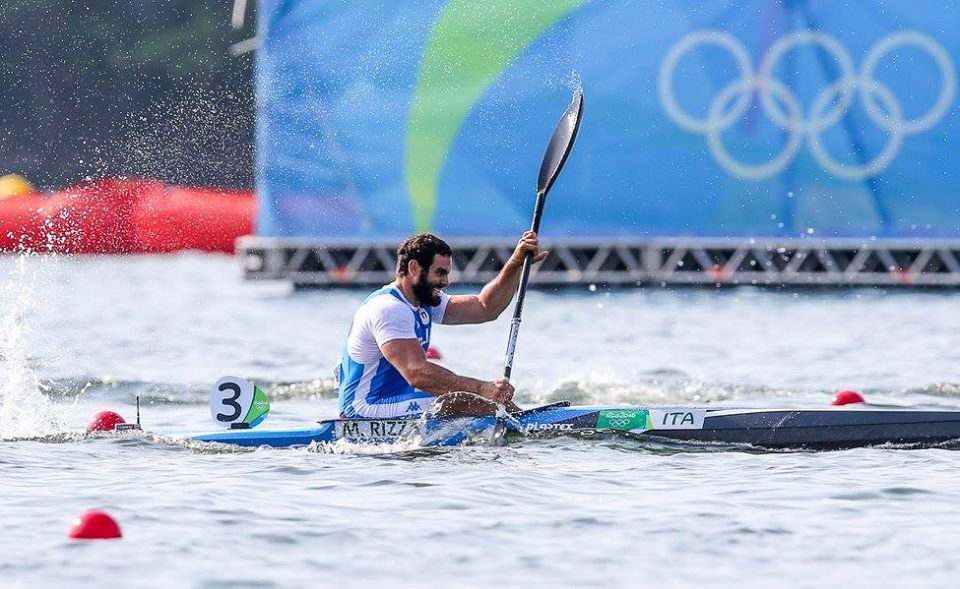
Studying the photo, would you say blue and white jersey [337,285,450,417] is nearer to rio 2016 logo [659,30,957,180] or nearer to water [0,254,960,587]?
water [0,254,960,587]

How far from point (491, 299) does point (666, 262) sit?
44.6 feet

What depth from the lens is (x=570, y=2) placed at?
2250 cm

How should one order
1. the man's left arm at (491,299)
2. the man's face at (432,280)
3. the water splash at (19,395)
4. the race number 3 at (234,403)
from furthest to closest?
the water splash at (19,395), the man's left arm at (491,299), the race number 3 at (234,403), the man's face at (432,280)

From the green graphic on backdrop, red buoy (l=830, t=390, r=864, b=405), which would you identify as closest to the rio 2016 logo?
the green graphic on backdrop

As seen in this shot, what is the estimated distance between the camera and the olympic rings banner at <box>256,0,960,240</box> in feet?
72.5

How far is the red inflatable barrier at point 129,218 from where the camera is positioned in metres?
33.2

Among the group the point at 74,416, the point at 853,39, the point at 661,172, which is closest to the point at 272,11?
the point at 661,172

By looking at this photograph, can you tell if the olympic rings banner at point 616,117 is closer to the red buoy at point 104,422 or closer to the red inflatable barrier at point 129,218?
the red inflatable barrier at point 129,218

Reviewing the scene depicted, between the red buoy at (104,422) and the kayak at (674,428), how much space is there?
→ 825mm

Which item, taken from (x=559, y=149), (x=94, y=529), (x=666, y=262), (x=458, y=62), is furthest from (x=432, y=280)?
(x=666, y=262)

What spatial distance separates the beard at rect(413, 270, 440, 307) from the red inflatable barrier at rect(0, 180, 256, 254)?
78.7ft

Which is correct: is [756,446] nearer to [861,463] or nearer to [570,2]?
[861,463]

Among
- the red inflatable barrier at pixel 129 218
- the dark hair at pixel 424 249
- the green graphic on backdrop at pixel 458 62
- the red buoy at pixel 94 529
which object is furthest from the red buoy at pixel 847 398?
the red inflatable barrier at pixel 129 218

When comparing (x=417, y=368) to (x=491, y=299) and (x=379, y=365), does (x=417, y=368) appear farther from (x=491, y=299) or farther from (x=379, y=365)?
(x=491, y=299)
